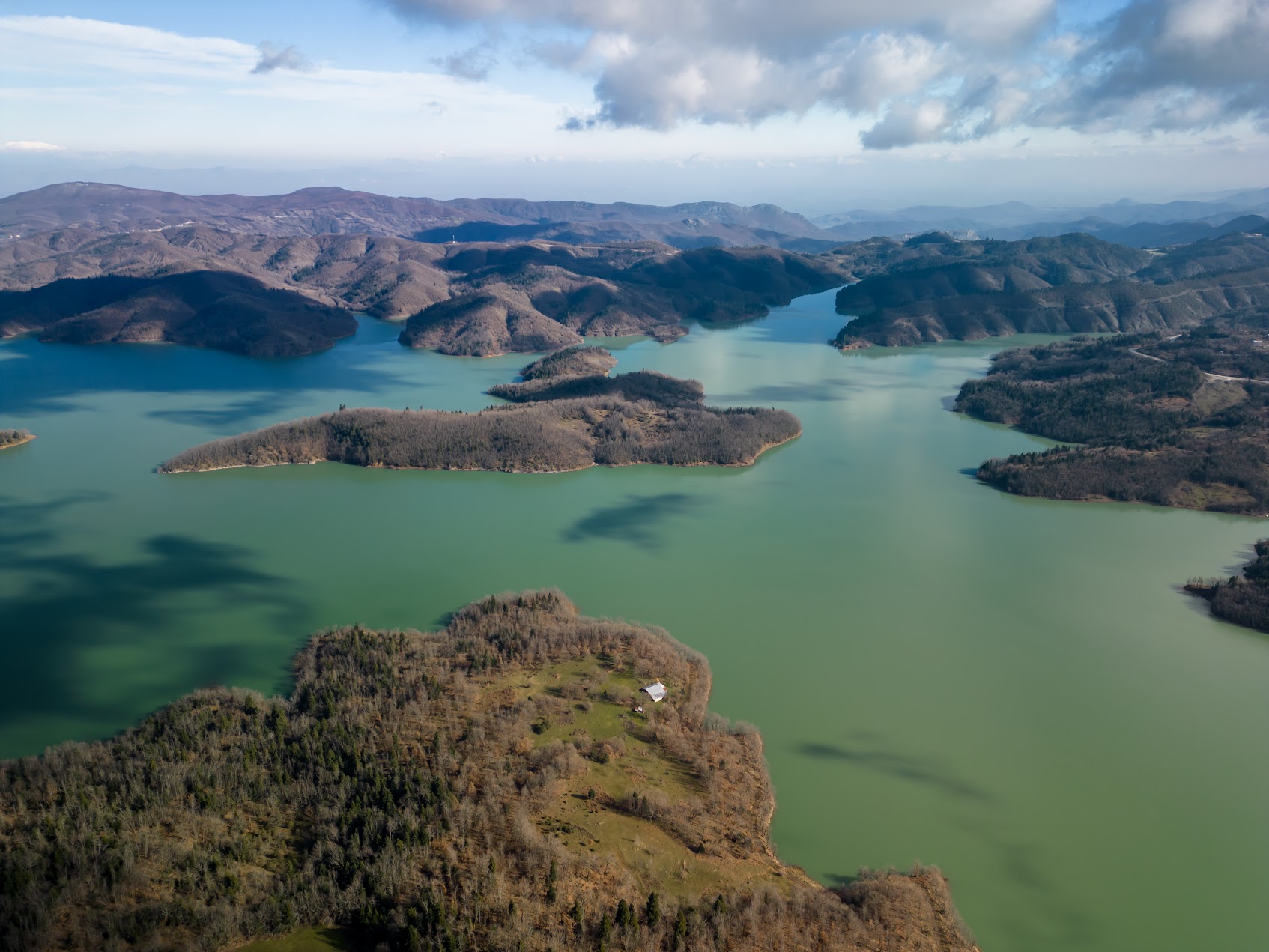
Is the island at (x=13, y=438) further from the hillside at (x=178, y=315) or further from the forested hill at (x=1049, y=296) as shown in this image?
the forested hill at (x=1049, y=296)

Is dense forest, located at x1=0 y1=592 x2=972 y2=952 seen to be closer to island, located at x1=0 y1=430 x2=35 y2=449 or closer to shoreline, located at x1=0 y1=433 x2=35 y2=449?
shoreline, located at x1=0 y1=433 x2=35 y2=449

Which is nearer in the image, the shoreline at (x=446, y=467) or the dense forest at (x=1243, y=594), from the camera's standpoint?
the dense forest at (x=1243, y=594)

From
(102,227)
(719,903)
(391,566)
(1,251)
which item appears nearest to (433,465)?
(391,566)

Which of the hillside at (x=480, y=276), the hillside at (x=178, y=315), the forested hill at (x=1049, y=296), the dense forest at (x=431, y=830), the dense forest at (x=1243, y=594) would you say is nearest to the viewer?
the dense forest at (x=431, y=830)

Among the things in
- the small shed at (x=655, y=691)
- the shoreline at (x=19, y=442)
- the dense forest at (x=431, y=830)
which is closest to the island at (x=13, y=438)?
the shoreline at (x=19, y=442)

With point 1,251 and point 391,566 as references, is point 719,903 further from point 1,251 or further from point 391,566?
point 1,251

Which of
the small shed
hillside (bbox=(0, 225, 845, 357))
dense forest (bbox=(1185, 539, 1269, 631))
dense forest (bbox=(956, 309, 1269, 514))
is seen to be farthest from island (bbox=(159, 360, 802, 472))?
hillside (bbox=(0, 225, 845, 357))
